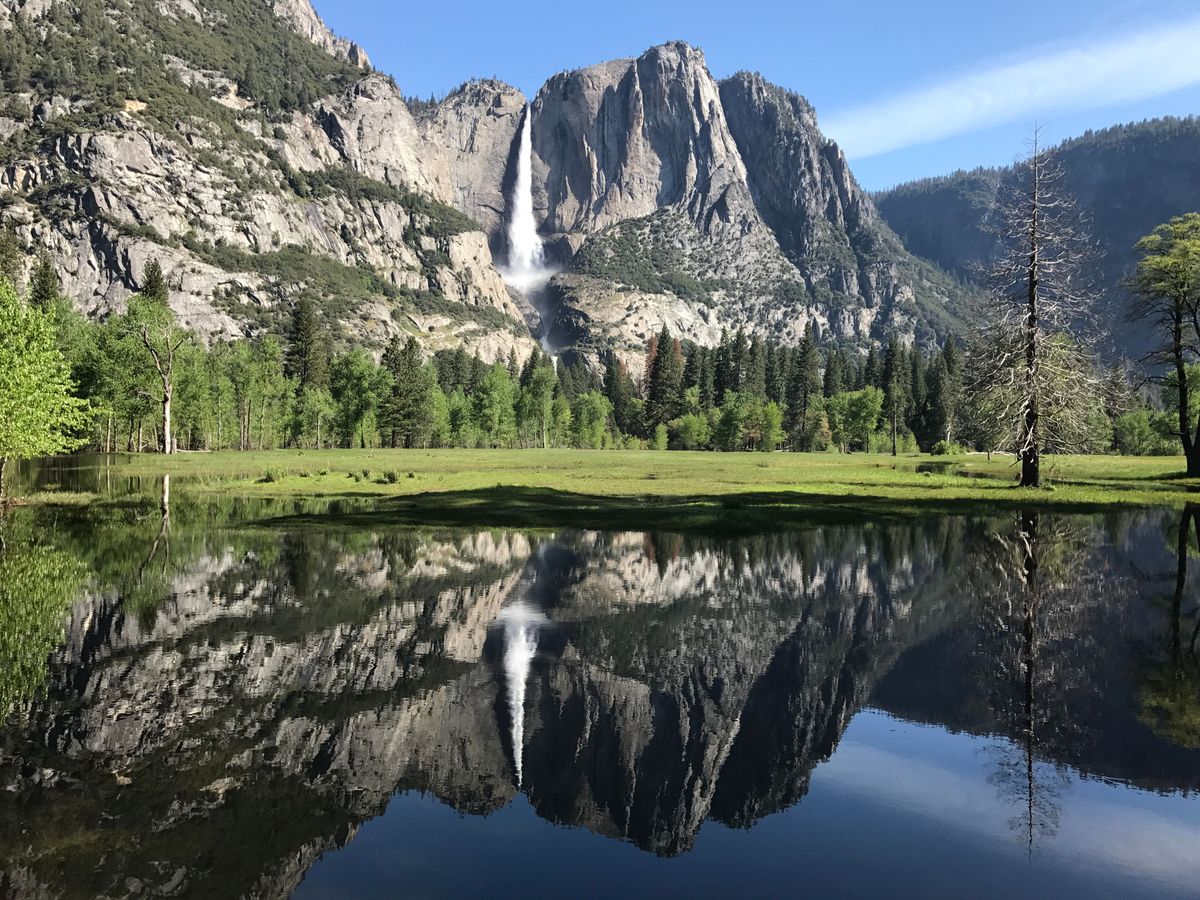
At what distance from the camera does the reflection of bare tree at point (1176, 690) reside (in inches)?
369

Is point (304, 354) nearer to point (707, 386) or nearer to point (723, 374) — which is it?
point (707, 386)

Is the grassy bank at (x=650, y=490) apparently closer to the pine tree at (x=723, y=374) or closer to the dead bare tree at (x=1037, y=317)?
the dead bare tree at (x=1037, y=317)

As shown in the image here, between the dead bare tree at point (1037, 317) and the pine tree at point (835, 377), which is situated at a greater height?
the pine tree at point (835, 377)

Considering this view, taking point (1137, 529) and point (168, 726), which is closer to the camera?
point (168, 726)

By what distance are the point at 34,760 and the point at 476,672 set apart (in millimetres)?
5241

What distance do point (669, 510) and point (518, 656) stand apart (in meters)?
21.7

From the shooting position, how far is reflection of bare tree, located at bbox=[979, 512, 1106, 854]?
8117 mm

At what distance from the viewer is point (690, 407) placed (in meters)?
169

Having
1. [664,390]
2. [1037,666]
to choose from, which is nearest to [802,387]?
[664,390]

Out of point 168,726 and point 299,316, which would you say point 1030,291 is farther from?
point 299,316

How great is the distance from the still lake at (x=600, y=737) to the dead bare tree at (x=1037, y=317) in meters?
25.6

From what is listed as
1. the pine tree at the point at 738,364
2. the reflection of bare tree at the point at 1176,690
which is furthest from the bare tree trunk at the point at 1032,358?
the pine tree at the point at 738,364

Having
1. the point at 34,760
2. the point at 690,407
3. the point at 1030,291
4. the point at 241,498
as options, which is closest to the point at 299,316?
the point at 690,407

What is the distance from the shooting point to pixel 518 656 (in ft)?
40.5
